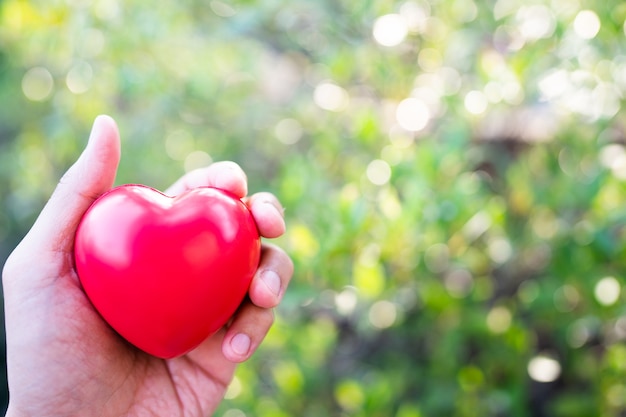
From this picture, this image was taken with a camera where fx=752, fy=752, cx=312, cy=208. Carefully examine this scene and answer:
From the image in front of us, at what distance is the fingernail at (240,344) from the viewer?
1.37m

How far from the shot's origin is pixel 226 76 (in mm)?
2617

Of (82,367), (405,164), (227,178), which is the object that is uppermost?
(227,178)

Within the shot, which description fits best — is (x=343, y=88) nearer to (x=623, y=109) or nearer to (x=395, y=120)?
(x=395, y=120)

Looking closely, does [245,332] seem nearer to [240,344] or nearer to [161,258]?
[240,344]

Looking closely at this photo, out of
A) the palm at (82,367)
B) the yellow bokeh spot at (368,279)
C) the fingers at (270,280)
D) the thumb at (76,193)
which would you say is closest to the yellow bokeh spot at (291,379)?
the yellow bokeh spot at (368,279)

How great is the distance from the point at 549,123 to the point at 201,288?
1.58m

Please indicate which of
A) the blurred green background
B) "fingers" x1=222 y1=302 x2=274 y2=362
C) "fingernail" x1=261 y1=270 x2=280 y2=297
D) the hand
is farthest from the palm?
the blurred green background

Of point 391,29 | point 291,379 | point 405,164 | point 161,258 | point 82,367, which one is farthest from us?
point 391,29

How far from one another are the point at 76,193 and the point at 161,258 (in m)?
0.22

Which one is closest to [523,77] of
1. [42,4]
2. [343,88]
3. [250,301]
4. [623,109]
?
[623,109]

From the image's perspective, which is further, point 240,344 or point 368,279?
point 368,279

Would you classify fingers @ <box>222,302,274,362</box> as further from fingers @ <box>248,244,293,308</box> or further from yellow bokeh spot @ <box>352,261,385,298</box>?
yellow bokeh spot @ <box>352,261,385,298</box>

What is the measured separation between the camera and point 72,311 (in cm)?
131

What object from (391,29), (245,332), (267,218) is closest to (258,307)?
(245,332)
